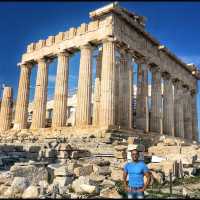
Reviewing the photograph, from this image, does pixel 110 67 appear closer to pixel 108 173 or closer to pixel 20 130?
pixel 20 130

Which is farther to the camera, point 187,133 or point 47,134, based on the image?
point 187,133

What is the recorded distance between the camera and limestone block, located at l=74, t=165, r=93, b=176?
14530mm

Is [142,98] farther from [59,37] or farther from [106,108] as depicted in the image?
[59,37]

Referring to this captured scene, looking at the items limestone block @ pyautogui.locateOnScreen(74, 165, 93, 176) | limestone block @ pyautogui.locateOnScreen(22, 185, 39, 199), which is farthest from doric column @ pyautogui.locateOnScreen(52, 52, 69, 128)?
limestone block @ pyautogui.locateOnScreen(22, 185, 39, 199)

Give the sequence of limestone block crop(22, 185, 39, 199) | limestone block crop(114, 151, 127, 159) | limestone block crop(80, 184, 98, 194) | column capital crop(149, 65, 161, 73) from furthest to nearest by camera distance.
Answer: column capital crop(149, 65, 161, 73) → limestone block crop(114, 151, 127, 159) → limestone block crop(80, 184, 98, 194) → limestone block crop(22, 185, 39, 199)

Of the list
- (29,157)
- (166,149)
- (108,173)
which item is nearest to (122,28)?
(166,149)

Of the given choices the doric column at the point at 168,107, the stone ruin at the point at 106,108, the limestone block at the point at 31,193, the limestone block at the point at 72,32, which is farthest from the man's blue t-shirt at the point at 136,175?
the doric column at the point at 168,107

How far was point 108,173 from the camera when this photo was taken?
15500 mm

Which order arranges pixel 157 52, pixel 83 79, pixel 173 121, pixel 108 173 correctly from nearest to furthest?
1. pixel 108 173
2. pixel 83 79
3. pixel 157 52
4. pixel 173 121

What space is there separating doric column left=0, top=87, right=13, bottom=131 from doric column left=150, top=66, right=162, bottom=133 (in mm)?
16413

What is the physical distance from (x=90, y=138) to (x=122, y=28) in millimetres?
11249

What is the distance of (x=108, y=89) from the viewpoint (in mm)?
29375

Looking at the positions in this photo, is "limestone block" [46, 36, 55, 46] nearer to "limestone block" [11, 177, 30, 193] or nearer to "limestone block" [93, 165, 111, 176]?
"limestone block" [93, 165, 111, 176]

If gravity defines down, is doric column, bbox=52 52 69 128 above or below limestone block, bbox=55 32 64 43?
below
